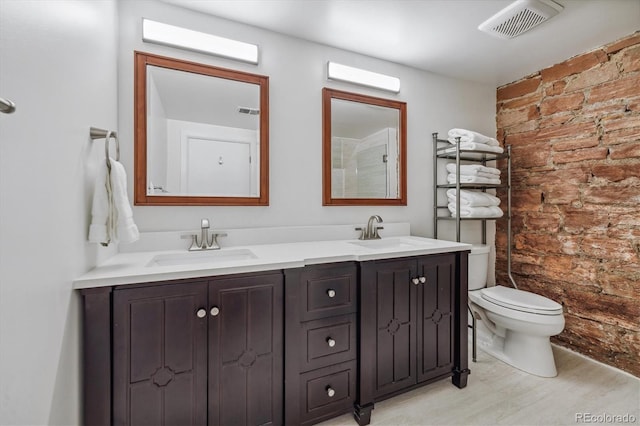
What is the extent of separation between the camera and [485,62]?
2.27m

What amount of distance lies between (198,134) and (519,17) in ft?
6.37

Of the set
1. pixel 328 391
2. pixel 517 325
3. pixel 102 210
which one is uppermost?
pixel 102 210

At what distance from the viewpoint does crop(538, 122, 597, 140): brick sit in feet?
6.86

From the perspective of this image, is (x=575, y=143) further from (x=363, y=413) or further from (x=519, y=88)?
(x=363, y=413)

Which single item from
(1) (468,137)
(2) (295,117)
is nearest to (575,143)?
(1) (468,137)

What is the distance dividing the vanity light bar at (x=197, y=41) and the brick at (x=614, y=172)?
241 cm

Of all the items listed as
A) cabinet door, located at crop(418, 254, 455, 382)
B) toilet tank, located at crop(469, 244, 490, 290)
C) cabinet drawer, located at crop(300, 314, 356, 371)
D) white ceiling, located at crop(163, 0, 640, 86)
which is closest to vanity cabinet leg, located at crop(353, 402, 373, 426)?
cabinet drawer, located at crop(300, 314, 356, 371)

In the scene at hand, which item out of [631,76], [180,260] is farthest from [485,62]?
[180,260]

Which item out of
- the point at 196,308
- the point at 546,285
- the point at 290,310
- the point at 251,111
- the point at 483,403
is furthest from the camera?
the point at 546,285

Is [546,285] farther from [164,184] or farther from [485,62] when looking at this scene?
[164,184]

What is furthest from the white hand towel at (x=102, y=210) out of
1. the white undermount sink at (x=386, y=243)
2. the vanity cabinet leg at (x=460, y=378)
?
the vanity cabinet leg at (x=460, y=378)

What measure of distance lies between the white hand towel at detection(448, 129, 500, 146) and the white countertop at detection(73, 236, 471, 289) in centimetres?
93

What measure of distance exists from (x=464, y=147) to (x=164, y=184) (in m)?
2.07

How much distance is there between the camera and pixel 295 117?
193 centimetres
